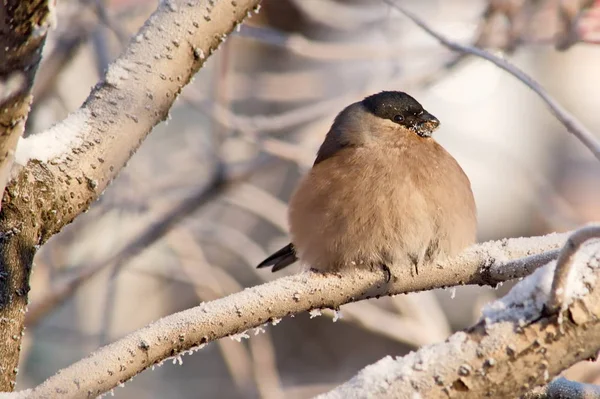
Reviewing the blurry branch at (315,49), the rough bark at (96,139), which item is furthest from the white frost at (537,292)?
the blurry branch at (315,49)

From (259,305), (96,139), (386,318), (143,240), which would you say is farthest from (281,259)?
(96,139)

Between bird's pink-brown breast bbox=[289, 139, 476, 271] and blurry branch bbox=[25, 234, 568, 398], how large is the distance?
0.16 m

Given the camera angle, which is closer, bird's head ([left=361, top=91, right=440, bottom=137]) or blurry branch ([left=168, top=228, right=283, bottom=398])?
bird's head ([left=361, top=91, right=440, bottom=137])

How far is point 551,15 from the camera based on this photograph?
15.9ft

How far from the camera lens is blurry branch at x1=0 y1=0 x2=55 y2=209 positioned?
1.23 meters

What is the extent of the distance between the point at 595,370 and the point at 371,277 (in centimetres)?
148

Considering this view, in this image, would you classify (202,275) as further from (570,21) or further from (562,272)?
(562,272)

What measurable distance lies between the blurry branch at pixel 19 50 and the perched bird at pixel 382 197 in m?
1.21

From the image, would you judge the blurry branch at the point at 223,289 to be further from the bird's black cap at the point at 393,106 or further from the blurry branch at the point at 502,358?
the blurry branch at the point at 502,358

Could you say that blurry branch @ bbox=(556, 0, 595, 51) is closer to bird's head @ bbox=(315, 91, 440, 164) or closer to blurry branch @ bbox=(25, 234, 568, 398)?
bird's head @ bbox=(315, 91, 440, 164)

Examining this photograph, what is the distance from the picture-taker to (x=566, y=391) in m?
1.78

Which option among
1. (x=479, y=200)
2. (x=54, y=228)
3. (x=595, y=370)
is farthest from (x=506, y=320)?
(x=479, y=200)

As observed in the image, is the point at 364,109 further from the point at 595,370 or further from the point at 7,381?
the point at 7,381

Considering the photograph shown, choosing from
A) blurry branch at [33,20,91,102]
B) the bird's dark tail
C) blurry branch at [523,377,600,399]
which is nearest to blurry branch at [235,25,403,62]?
blurry branch at [33,20,91,102]
